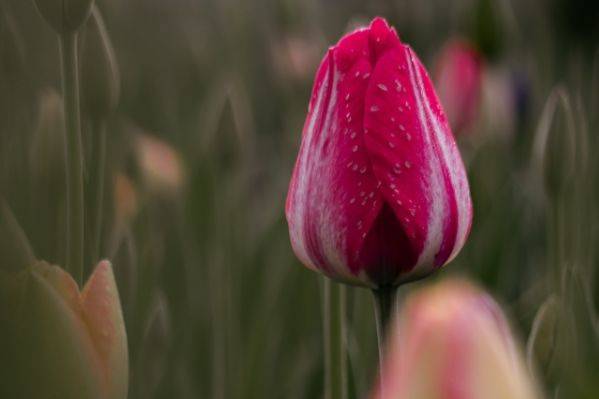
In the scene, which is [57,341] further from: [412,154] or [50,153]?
[50,153]

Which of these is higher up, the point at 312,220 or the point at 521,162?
the point at 312,220

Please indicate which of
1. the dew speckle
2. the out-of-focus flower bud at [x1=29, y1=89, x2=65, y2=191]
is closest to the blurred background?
the out-of-focus flower bud at [x1=29, y1=89, x2=65, y2=191]

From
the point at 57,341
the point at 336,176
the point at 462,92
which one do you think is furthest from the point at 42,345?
the point at 462,92

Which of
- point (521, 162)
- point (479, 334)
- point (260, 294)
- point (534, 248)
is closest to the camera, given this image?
point (479, 334)

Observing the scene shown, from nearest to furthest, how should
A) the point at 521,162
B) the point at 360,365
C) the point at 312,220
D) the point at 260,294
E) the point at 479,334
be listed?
the point at 479,334
the point at 312,220
the point at 360,365
the point at 260,294
the point at 521,162

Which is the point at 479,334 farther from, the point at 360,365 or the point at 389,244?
the point at 360,365

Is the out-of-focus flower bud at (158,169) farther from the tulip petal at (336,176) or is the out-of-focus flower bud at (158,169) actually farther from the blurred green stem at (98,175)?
the tulip petal at (336,176)

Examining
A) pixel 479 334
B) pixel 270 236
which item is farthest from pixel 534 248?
pixel 479 334
